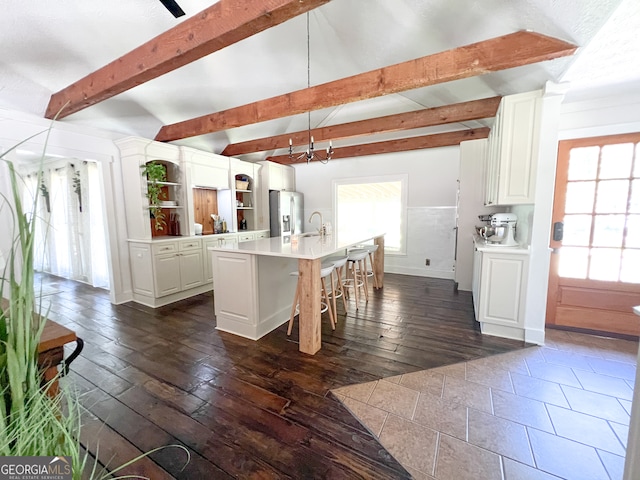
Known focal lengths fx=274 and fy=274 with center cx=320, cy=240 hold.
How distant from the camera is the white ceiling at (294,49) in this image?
1881 mm

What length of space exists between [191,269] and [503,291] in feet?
13.1

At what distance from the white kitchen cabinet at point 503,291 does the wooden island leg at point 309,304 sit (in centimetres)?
170

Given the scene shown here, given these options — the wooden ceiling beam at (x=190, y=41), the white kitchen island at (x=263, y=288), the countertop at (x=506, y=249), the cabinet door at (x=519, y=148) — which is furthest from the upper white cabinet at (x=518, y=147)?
the wooden ceiling beam at (x=190, y=41)

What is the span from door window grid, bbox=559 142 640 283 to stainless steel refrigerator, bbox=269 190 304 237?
4.36 meters

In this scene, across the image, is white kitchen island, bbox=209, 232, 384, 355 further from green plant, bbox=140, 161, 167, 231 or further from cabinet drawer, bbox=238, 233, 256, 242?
cabinet drawer, bbox=238, 233, 256, 242

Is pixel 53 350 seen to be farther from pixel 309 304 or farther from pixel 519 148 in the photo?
pixel 519 148

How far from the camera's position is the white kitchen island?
2406mm

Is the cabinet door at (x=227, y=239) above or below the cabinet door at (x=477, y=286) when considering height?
above

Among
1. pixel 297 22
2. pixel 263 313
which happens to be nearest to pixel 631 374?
pixel 263 313

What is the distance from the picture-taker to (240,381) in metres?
2.08

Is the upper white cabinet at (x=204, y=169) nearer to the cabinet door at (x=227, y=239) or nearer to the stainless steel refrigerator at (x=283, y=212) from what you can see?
the cabinet door at (x=227, y=239)

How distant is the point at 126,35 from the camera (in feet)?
7.98

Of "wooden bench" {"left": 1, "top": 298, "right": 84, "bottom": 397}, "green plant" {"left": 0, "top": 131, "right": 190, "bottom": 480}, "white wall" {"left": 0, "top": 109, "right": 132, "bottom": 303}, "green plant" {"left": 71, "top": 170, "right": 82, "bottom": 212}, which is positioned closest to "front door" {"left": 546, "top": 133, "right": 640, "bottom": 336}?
"green plant" {"left": 0, "top": 131, "right": 190, "bottom": 480}

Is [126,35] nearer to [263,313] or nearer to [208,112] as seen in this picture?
[208,112]
